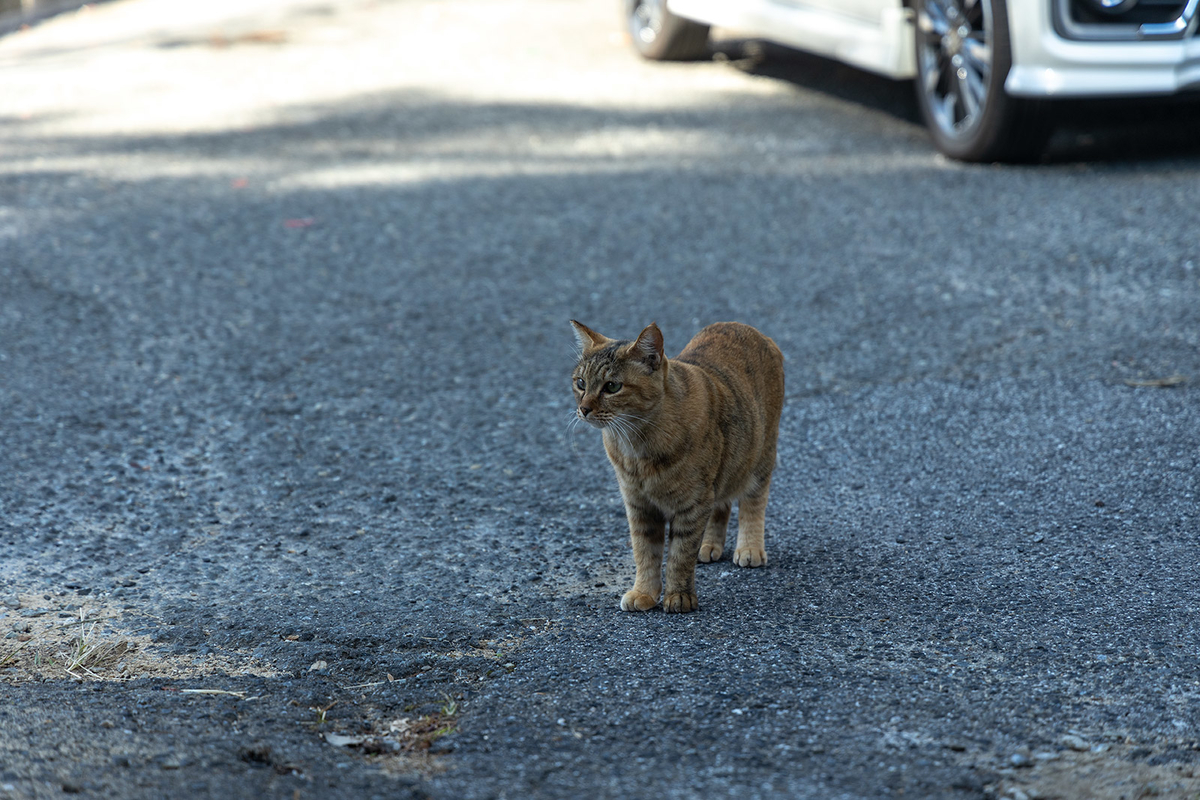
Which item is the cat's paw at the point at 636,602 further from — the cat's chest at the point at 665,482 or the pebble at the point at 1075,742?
the pebble at the point at 1075,742

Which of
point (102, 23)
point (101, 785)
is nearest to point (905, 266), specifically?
point (101, 785)

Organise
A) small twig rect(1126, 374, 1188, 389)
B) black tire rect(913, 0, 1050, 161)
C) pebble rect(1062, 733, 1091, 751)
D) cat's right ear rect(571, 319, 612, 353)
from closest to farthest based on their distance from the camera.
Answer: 1. pebble rect(1062, 733, 1091, 751)
2. cat's right ear rect(571, 319, 612, 353)
3. small twig rect(1126, 374, 1188, 389)
4. black tire rect(913, 0, 1050, 161)

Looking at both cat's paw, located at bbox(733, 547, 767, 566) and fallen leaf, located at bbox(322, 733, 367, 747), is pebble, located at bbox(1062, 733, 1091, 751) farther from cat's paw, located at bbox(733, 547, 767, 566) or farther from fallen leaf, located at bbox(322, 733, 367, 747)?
fallen leaf, located at bbox(322, 733, 367, 747)

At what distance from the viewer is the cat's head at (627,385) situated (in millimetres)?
3186

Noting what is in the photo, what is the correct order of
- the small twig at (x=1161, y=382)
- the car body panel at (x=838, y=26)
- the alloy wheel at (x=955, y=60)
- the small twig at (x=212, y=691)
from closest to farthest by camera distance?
the small twig at (x=212, y=691) < the small twig at (x=1161, y=382) < the alloy wheel at (x=955, y=60) < the car body panel at (x=838, y=26)

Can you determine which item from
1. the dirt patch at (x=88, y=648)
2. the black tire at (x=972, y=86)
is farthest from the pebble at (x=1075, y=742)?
the black tire at (x=972, y=86)

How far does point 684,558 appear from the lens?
10.5 feet

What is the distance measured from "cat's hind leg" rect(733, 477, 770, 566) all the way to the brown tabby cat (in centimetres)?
9

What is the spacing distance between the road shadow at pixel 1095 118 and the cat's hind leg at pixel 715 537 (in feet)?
12.9

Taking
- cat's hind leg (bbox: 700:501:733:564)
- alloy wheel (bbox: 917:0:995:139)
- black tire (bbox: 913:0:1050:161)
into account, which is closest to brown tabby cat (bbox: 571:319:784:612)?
cat's hind leg (bbox: 700:501:733:564)

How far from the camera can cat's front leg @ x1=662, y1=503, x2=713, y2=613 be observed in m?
3.19

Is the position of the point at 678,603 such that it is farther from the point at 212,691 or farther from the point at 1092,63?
the point at 1092,63

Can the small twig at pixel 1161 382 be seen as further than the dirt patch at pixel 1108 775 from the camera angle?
Yes

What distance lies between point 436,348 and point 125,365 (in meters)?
1.28
